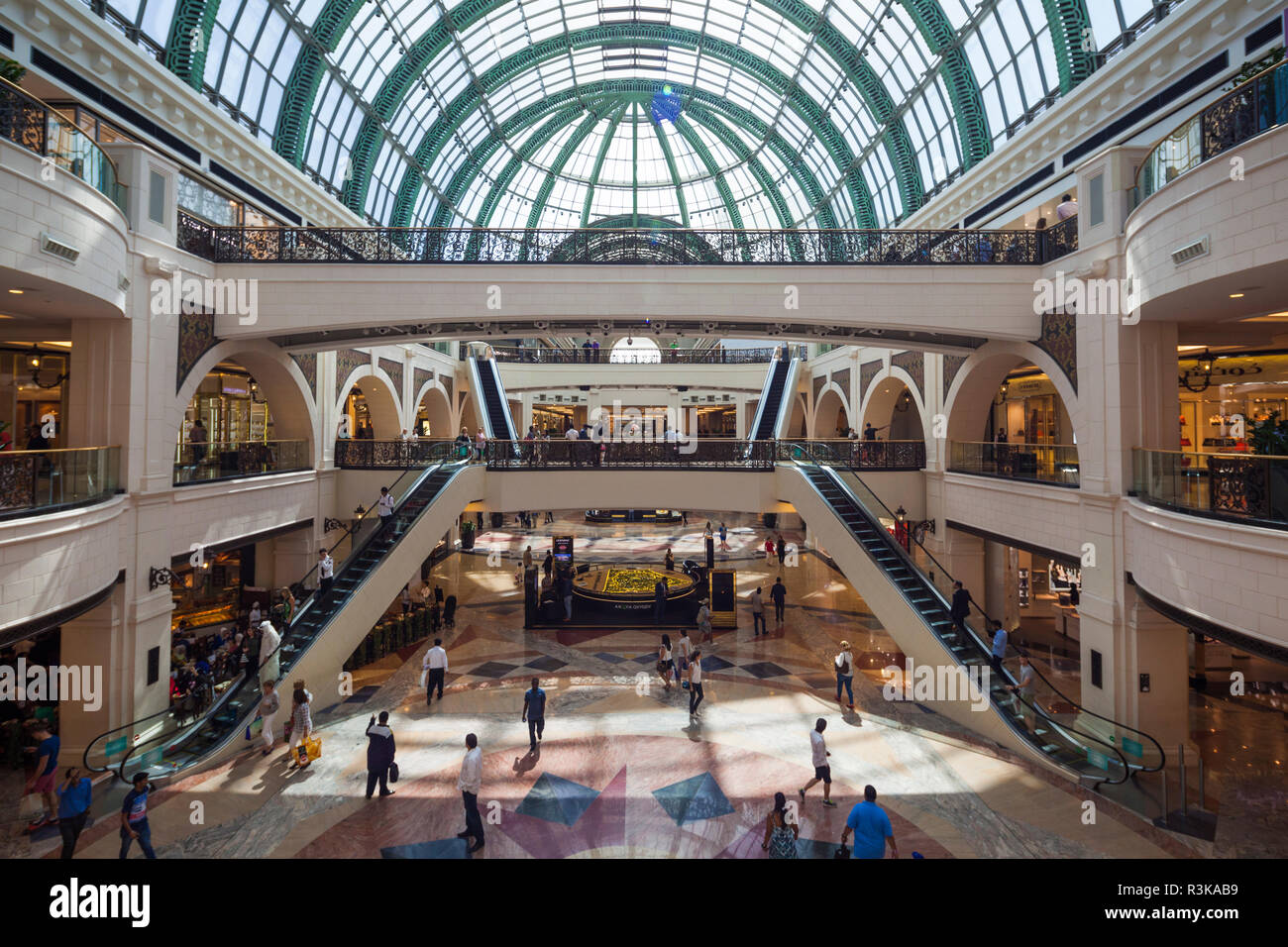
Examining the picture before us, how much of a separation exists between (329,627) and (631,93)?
31047 millimetres

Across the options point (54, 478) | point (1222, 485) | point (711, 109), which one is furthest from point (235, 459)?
point (711, 109)

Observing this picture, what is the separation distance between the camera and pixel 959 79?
16.1 meters

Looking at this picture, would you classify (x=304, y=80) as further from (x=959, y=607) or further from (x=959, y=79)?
(x=959, y=607)

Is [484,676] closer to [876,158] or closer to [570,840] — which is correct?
[570,840]

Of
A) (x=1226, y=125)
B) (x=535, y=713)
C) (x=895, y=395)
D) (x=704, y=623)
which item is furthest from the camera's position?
(x=895, y=395)

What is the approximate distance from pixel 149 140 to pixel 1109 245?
16191 mm

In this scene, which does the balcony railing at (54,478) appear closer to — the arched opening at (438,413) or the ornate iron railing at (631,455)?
the ornate iron railing at (631,455)

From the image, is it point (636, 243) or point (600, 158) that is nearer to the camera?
point (636, 243)

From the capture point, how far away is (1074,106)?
1207 cm

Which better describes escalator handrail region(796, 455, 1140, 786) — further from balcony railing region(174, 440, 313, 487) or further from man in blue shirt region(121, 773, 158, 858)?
balcony railing region(174, 440, 313, 487)

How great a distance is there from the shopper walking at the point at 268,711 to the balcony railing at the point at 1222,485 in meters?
12.7

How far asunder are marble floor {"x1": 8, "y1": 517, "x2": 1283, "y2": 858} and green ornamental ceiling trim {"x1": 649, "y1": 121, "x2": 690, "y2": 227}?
105 feet

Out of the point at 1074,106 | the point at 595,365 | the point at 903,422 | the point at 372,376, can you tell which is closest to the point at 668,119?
the point at 595,365
